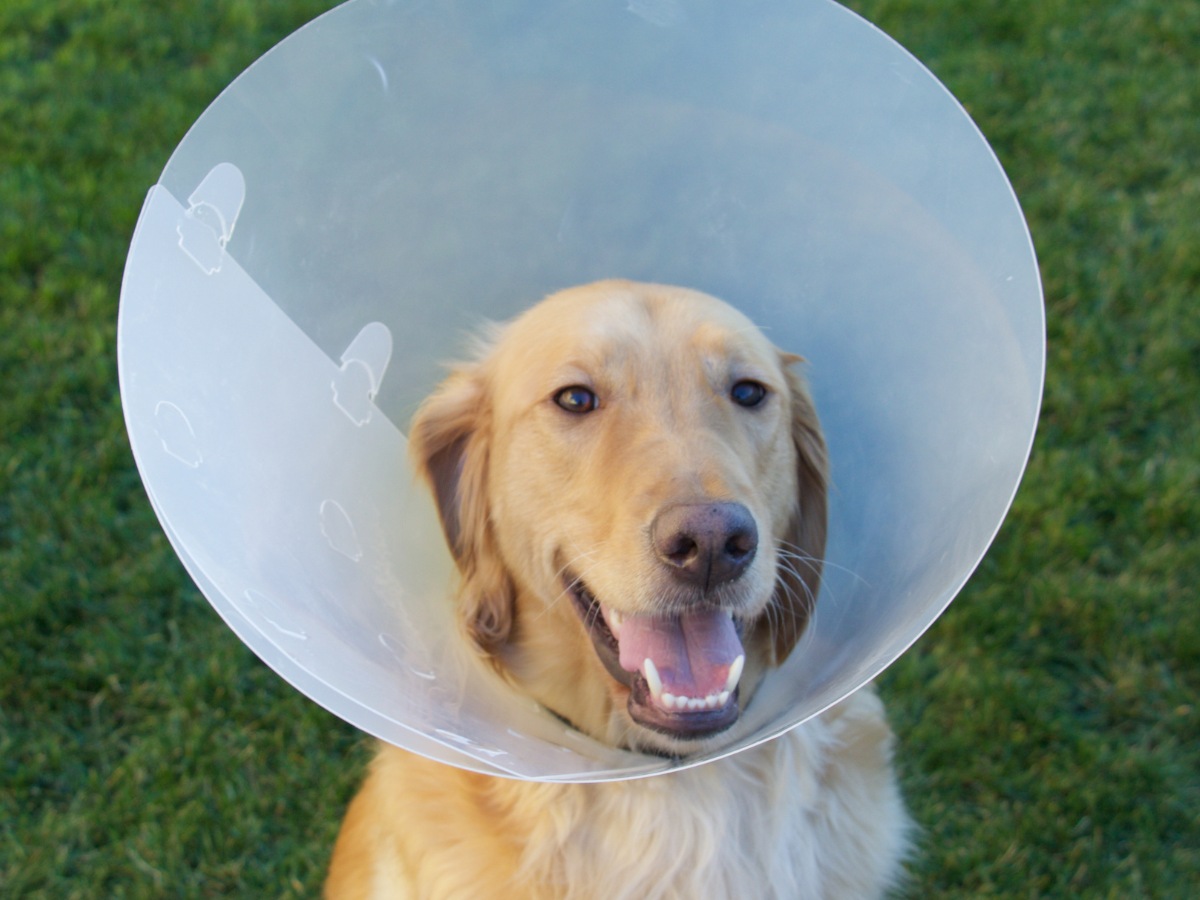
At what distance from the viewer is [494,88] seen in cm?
236

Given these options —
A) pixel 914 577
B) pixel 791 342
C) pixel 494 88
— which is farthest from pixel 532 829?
pixel 494 88

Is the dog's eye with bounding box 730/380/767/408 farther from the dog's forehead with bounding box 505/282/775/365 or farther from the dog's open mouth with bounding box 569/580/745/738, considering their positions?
the dog's open mouth with bounding box 569/580/745/738

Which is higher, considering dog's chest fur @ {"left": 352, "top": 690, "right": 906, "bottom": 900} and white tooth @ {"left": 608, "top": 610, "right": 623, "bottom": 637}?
white tooth @ {"left": 608, "top": 610, "right": 623, "bottom": 637}

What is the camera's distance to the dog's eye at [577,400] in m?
2.25

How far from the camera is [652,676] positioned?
2.16m

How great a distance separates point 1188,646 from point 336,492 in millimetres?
2944

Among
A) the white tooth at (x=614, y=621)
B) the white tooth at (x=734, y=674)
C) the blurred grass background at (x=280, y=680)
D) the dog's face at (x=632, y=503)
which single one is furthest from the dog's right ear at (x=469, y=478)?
the blurred grass background at (x=280, y=680)

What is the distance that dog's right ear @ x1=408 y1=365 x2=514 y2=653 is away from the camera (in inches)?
96.1

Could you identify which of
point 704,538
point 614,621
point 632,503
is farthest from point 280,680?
point 704,538

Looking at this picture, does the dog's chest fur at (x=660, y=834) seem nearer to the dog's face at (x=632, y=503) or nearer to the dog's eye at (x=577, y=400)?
the dog's face at (x=632, y=503)

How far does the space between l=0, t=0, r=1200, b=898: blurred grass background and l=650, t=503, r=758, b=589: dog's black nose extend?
184cm

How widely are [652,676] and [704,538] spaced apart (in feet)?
1.24

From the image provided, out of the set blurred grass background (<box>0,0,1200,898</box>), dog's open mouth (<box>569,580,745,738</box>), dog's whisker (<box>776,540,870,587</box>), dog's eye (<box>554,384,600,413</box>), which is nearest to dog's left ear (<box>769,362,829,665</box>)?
dog's whisker (<box>776,540,870,587</box>)

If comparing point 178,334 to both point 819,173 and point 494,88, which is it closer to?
point 494,88
